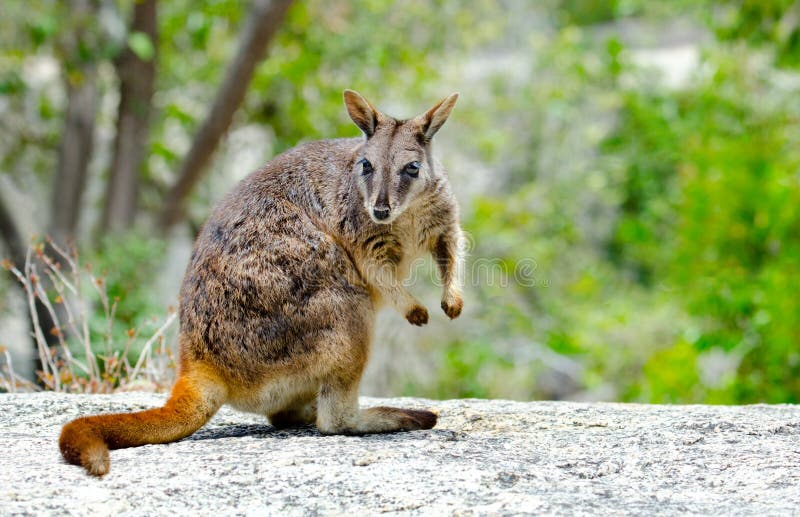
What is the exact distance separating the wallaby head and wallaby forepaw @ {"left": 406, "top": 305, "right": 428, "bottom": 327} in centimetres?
44

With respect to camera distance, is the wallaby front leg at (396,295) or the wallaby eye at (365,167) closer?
the wallaby front leg at (396,295)

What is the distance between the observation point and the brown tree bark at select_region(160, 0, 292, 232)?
9602mm

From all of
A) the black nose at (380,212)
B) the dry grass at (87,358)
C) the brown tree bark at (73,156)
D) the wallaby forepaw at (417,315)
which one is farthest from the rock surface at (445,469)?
the brown tree bark at (73,156)

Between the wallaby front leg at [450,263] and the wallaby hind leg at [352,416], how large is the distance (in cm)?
66

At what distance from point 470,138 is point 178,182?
403cm

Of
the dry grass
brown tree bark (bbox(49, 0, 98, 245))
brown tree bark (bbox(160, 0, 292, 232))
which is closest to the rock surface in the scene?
the dry grass

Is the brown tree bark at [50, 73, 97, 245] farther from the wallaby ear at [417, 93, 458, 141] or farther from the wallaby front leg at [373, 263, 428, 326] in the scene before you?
the wallaby front leg at [373, 263, 428, 326]

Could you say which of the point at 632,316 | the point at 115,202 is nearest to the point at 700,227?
the point at 632,316

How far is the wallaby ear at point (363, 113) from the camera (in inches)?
179

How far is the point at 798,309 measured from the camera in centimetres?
809

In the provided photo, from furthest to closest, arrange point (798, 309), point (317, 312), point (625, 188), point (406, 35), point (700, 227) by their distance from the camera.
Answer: point (625, 188), point (406, 35), point (700, 227), point (798, 309), point (317, 312)

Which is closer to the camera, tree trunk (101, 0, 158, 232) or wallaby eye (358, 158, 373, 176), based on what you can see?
wallaby eye (358, 158, 373, 176)

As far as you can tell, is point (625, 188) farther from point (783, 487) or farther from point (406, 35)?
point (783, 487)

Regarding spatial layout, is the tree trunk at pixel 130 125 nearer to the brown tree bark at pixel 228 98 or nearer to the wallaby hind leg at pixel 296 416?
the brown tree bark at pixel 228 98
